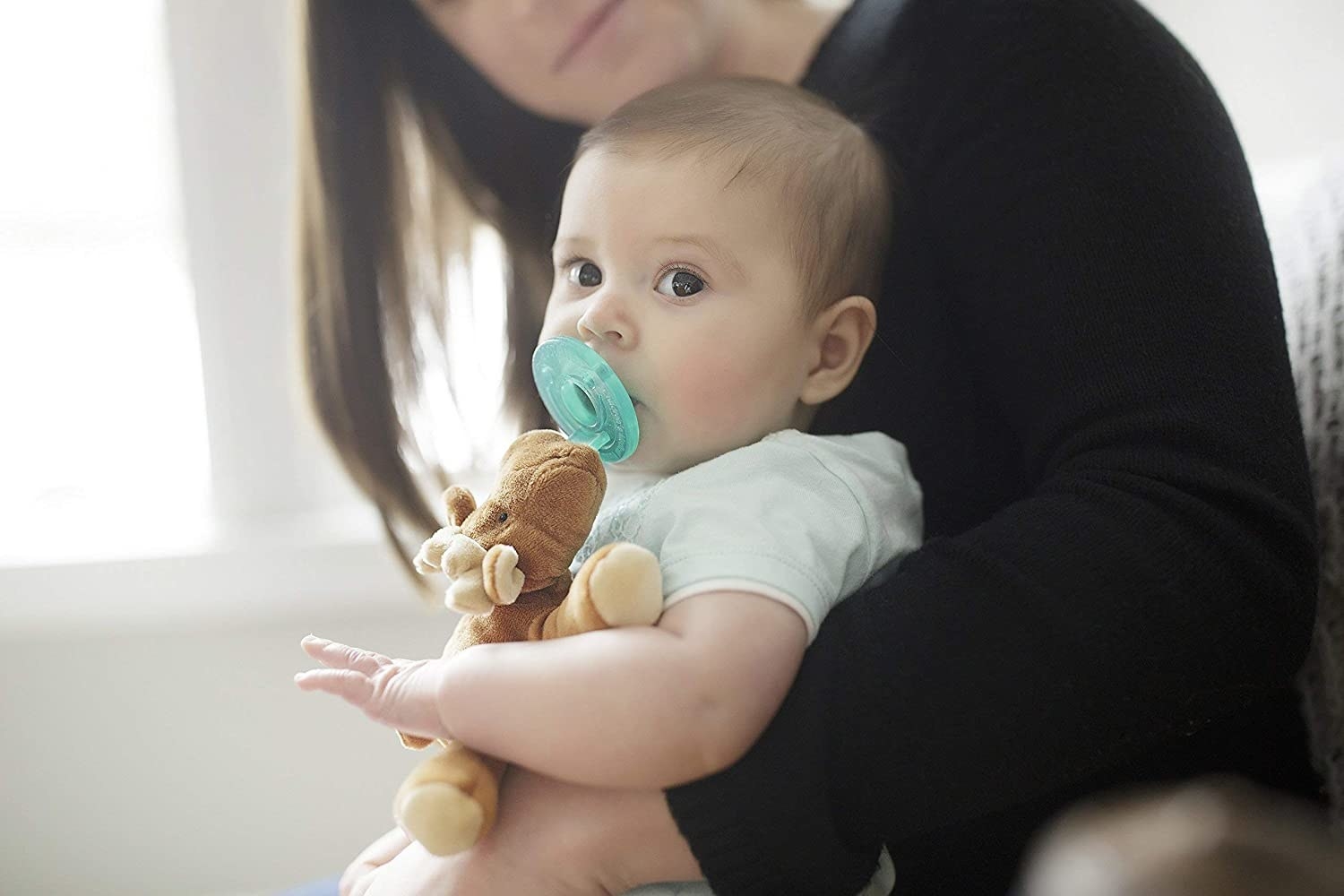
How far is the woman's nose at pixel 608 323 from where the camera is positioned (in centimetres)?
71

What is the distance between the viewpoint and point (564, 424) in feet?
2.48

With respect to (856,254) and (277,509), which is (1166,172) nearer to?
(856,254)

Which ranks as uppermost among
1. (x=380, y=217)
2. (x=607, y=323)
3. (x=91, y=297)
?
(x=607, y=323)

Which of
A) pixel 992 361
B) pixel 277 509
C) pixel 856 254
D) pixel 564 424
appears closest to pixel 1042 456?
pixel 992 361

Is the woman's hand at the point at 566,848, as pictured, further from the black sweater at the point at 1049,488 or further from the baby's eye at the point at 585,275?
the baby's eye at the point at 585,275

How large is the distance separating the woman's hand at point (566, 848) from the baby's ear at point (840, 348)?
297mm

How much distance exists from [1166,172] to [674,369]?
1.06 feet

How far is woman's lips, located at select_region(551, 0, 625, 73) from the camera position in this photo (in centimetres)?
97

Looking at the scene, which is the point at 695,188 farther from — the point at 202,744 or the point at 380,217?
the point at 202,744

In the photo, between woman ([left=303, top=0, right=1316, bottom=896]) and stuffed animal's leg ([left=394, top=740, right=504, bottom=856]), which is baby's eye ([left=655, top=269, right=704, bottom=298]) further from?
stuffed animal's leg ([left=394, top=740, right=504, bottom=856])

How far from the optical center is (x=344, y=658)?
68 cm

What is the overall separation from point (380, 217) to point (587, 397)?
0.52 m

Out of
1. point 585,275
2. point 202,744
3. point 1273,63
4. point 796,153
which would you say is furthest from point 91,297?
point 1273,63

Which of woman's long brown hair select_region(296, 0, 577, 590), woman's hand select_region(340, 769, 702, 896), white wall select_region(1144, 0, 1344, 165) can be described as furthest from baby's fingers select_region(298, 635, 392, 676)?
white wall select_region(1144, 0, 1344, 165)
